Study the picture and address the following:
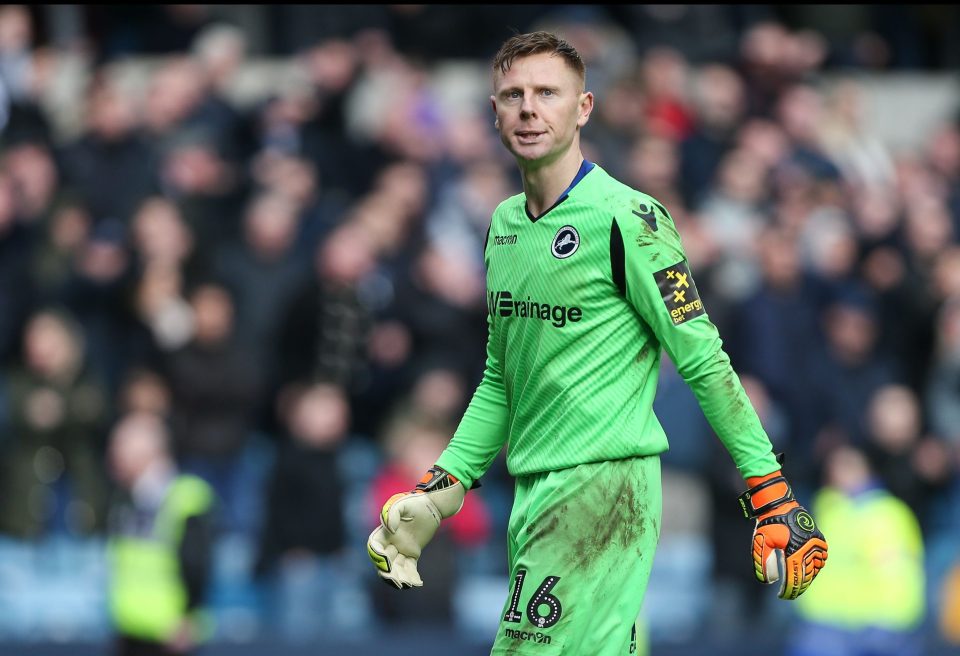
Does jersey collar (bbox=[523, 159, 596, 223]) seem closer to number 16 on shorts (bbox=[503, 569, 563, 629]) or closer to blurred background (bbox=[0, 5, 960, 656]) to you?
number 16 on shorts (bbox=[503, 569, 563, 629])

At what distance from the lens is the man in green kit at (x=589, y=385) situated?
442 centimetres

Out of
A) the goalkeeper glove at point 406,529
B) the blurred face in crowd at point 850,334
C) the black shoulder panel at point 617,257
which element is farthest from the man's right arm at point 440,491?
the blurred face in crowd at point 850,334

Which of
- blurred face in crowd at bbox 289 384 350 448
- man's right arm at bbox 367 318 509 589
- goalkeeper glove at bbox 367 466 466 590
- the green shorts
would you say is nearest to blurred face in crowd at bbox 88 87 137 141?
blurred face in crowd at bbox 289 384 350 448

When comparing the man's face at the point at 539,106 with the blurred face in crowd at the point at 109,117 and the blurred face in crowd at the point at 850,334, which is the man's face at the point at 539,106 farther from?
the blurred face in crowd at the point at 109,117

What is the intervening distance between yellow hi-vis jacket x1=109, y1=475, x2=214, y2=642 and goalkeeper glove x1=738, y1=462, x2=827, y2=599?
5913mm

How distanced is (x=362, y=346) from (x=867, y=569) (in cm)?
396

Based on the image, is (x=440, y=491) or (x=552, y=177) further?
(x=440, y=491)

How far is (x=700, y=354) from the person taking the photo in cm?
441

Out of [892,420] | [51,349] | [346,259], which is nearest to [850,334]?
[892,420]

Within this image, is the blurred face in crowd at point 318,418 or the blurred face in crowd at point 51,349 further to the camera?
the blurred face in crowd at point 51,349

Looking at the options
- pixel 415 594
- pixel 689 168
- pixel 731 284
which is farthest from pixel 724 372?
pixel 689 168

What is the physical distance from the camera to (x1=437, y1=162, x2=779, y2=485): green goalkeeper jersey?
4.42 meters

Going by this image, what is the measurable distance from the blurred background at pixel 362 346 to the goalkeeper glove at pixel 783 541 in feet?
20.5

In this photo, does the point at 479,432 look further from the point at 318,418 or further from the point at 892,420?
the point at 892,420
